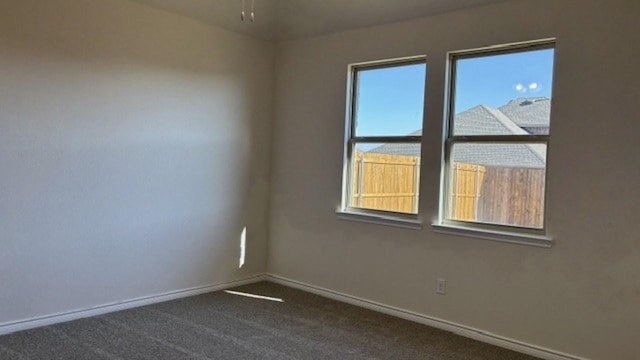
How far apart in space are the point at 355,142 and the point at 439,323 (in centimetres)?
168

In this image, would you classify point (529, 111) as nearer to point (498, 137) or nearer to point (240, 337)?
point (498, 137)

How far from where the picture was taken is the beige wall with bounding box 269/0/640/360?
289cm

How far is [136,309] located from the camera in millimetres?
3775

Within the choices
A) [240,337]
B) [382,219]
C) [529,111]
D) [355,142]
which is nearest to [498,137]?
[529,111]

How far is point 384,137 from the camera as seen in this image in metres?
4.11

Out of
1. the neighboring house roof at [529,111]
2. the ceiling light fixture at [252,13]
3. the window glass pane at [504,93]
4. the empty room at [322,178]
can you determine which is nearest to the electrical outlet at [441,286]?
the empty room at [322,178]

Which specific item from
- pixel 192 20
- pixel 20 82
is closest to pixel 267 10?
pixel 192 20

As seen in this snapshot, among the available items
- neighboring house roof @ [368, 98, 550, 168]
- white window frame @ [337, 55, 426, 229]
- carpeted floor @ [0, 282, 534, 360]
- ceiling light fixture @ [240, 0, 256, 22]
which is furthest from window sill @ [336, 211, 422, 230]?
ceiling light fixture @ [240, 0, 256, 22]

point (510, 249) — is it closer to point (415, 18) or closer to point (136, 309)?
point (415, 18)

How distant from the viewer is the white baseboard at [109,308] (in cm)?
322

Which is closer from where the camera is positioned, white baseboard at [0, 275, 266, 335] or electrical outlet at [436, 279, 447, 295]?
white baseboard at [0, 275, 266, 335]

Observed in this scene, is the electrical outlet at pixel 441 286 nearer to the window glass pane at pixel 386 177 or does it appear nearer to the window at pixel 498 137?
the window at pixel 498 137

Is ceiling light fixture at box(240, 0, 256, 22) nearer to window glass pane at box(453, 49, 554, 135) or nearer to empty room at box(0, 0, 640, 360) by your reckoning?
empty room at box(0, 0, 640, 360)

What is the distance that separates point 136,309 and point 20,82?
186 cm
